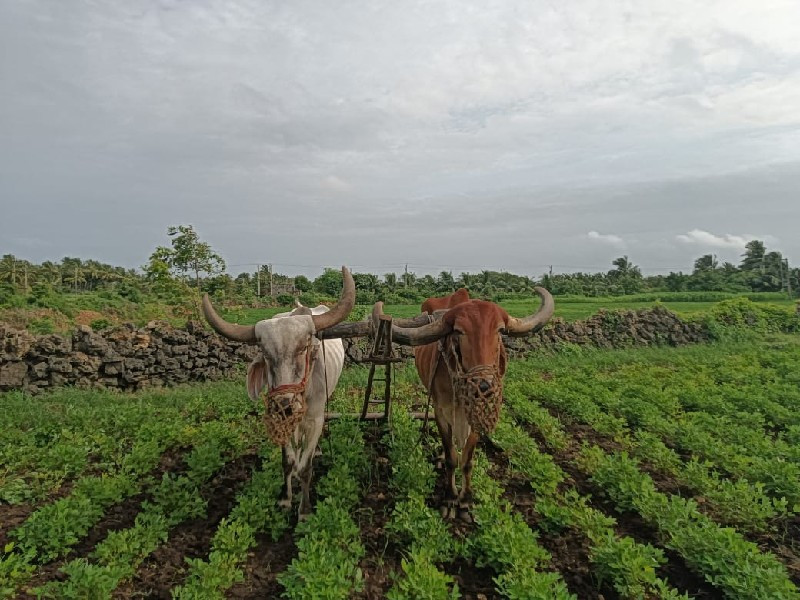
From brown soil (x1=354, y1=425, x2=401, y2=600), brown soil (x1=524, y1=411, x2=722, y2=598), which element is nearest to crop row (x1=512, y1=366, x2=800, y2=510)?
brown soil (x1=524, y1=411, x2=722, y2=598)

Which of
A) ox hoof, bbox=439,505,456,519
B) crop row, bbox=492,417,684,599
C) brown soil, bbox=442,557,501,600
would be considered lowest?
brown soil, bbox=442,557,501,600

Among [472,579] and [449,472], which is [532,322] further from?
[472,579]

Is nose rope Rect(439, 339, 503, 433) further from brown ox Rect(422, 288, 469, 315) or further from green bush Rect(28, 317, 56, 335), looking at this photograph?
green bush Rect(28, 317, 56, 335)

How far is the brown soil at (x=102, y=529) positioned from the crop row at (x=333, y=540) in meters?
2.06

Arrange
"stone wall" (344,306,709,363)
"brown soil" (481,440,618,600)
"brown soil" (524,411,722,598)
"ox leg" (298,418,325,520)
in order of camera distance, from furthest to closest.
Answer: "stone wall" (344,306,709,363), "ox leg" (298,418,325,520), "brown soil" (524,411,722,598), "brown soil" (481,440,618,600)

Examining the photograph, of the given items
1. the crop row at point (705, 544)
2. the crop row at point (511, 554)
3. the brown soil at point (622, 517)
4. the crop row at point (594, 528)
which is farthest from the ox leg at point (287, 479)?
the crop row at point (705, 544)

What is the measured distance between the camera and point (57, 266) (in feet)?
145

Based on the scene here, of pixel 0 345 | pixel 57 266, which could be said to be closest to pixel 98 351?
pixel 0 345

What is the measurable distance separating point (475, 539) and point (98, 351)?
11.2 meters

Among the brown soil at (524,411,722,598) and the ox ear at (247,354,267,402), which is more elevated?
the ox ear at (247,354,267,402)

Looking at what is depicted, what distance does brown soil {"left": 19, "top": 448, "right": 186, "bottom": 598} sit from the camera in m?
4.46

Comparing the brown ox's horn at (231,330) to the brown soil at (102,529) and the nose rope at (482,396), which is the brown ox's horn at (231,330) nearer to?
the nose rope at (482,396)

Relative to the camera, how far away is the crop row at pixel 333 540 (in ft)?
12.7

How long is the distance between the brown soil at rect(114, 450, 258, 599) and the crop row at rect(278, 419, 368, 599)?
101cm
